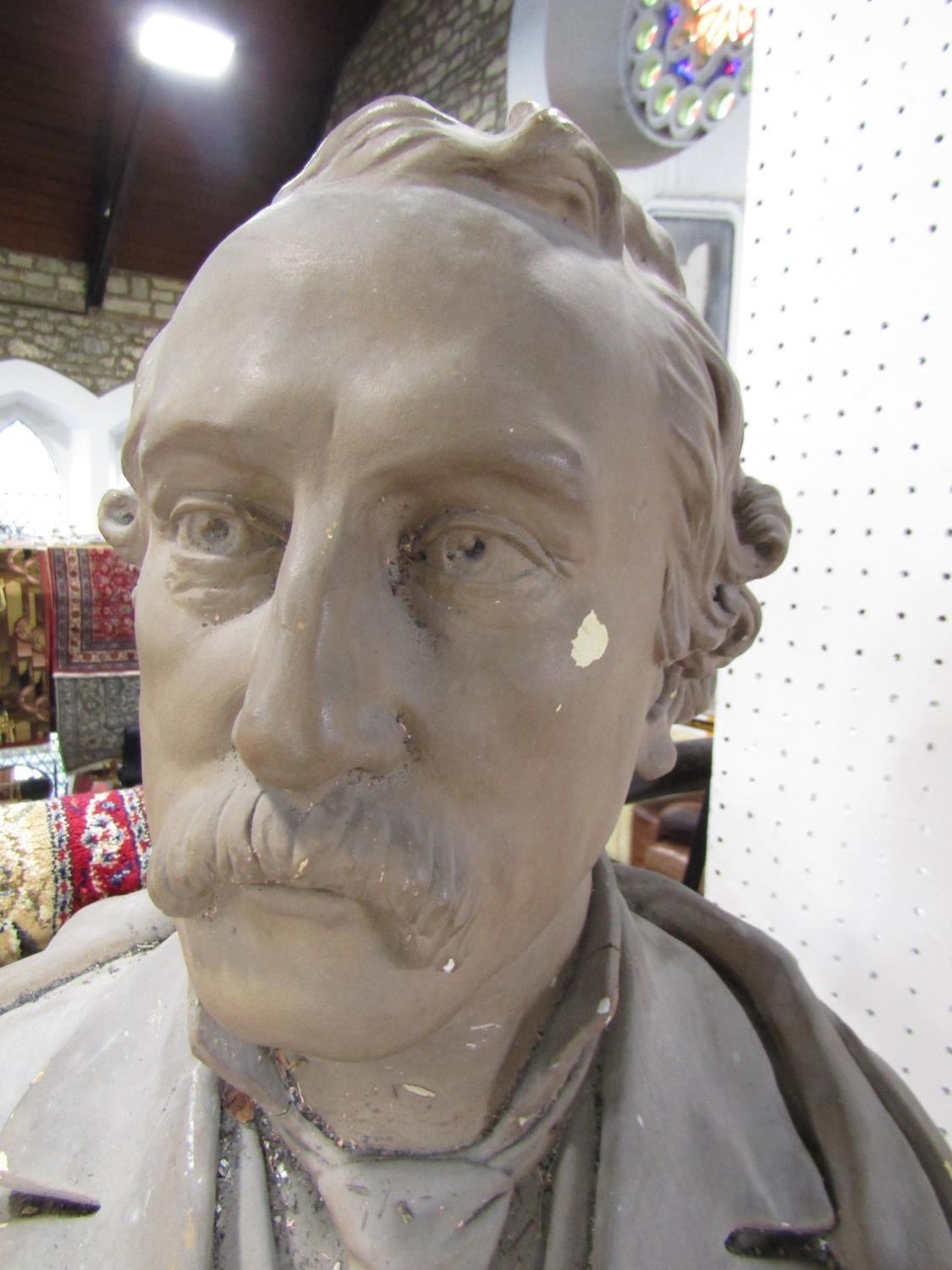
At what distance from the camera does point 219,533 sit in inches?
28.0

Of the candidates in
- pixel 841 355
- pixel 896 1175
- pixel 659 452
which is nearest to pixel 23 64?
pixel 841 355

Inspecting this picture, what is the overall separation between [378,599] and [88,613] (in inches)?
103

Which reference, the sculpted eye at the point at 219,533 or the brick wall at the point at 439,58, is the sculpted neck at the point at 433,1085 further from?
the brick wall at the point at 439,58

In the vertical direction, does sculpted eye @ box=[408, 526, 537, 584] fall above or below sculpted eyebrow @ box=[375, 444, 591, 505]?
below

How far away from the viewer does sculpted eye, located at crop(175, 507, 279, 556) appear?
0.69 metres

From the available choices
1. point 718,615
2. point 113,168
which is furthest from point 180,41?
point 718,615

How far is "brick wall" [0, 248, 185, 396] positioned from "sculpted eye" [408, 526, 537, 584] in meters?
8.21

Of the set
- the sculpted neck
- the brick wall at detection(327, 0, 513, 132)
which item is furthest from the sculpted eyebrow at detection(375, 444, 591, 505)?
the brick wall at detection(327, 0, 513, 132)

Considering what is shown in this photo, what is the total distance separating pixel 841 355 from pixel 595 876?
0.99 meters

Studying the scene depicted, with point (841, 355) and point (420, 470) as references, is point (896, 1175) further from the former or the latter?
point (841, 355)

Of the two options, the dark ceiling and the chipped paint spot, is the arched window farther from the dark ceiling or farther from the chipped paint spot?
the chipped paint spot

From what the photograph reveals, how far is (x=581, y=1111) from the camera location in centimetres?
84

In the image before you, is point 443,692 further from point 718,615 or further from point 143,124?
point 143,124

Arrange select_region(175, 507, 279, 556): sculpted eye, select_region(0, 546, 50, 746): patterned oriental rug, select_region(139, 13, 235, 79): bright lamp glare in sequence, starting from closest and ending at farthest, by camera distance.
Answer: select_region(175, 507, 279, 556): sculpted eye → select_region(0, 546, 50, 746): patterned oriental rug → select_region(139, 13, 235, 79): bright lamp glare
